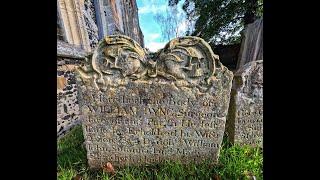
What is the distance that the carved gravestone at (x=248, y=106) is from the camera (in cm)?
329

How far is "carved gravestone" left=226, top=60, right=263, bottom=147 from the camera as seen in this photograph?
3.29 m

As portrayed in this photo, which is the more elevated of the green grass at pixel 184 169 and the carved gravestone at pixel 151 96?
the carved gravestone at pixel 151 96

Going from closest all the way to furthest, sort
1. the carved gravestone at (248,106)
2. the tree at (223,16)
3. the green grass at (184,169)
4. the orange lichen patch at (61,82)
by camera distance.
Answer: the green grass at (184,169)
the carved gravestone at (248,106)
the orange lichen patch at (61,82)
the tree at (223,16)

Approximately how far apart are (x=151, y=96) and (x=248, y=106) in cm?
153

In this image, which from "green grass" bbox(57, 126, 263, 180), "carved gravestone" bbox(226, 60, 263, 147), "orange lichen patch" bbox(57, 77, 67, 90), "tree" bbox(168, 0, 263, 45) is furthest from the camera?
"tree" bbox(168, 0, 263, 45)

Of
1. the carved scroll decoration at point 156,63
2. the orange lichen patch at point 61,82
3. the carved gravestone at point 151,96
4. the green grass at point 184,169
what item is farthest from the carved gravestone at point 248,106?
the orange lichen patch at point 61,82

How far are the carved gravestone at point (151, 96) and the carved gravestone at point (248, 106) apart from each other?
60 cm

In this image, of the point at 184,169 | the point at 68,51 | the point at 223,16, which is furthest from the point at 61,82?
the point at 223,16

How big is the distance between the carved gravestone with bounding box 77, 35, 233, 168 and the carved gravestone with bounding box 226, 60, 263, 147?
597mm

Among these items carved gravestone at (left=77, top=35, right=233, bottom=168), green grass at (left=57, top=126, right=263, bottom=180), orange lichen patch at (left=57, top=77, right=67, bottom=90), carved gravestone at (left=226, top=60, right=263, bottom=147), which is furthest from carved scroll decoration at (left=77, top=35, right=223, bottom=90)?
orange lichen patch at (left=57, top=77, right=67, bottom=90)

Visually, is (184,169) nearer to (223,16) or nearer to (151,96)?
(151,96)

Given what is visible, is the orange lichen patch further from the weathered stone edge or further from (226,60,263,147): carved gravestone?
(226,60,263,147): carved gravestone

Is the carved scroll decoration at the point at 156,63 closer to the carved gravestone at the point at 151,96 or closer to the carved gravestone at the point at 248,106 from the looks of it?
the carved gravestone at the point at 151,96

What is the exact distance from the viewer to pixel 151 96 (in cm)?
281
